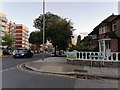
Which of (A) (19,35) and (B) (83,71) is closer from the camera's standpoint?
(B) (83,71)

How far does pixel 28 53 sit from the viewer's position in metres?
39.1

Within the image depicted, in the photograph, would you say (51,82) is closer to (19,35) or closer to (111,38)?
(111,38)

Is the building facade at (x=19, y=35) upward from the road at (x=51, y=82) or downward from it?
upward

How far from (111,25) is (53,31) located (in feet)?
50.8

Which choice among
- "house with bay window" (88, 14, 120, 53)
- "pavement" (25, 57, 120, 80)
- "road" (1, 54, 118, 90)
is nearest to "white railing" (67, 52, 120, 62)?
"pavement" (25, 57, 120, 80)

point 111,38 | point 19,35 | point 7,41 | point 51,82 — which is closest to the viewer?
point 51,82

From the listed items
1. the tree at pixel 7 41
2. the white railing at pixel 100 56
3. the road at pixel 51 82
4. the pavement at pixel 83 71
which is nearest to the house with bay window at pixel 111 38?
the white railing at pixel 100 56

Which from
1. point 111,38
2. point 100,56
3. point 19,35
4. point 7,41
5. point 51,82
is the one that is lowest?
point 51,82

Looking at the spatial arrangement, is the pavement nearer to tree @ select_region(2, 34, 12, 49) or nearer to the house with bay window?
the house with bay window

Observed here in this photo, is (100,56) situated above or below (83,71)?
above

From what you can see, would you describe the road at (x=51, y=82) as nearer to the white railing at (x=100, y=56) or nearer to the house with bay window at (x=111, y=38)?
the white railing at (x=100, y=56)

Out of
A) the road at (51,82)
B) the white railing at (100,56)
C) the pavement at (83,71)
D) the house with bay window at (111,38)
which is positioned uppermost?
the house with bay window at (111,38)

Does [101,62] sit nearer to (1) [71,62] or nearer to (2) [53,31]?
(1) [71,62]

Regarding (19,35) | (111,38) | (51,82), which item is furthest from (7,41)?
(51,82)
